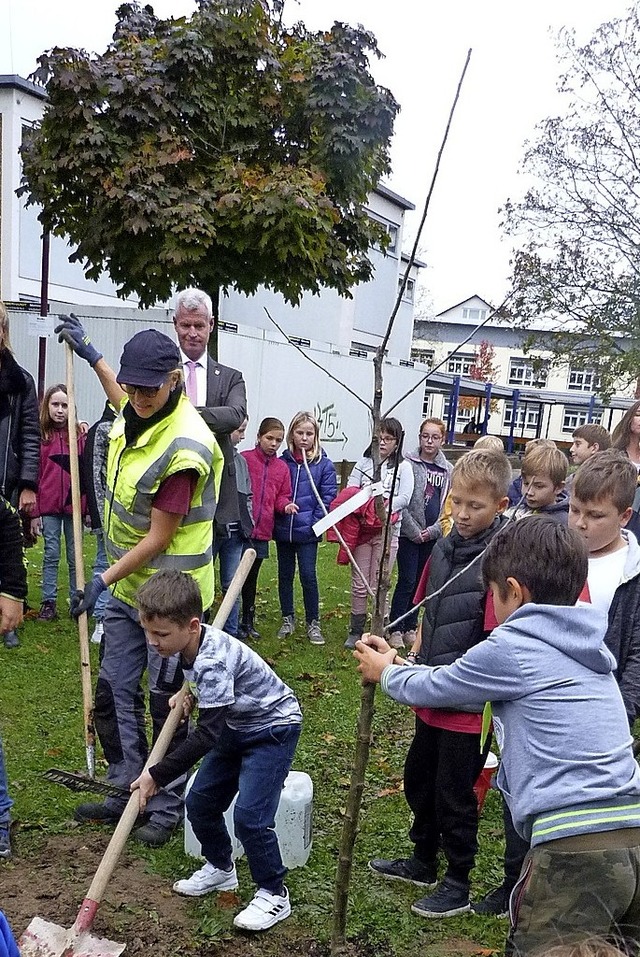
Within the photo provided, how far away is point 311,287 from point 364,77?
254 cm

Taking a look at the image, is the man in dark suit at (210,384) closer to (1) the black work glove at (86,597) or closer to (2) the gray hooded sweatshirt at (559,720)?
(1) the black work glove at (86,597)

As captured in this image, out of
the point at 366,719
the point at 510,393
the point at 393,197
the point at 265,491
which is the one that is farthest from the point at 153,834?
the point at 510,393

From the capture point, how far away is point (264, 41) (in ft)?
31.8

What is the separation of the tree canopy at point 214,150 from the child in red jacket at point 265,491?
2.73 metres

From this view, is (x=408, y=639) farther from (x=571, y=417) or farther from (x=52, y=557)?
(x=571, y=417)

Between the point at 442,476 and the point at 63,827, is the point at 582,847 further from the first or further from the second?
the point at 442,476

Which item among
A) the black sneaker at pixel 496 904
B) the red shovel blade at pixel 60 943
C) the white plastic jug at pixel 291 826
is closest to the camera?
the red shovel blade at pixel 60 943

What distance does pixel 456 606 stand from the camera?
327 cm

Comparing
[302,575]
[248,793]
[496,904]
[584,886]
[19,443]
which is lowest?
[496,904]

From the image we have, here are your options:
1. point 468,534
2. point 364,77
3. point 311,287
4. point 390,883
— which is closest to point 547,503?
point 468,534

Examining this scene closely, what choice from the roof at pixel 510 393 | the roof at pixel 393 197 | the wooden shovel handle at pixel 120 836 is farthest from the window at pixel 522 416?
the wooden shovel handle at pixel 120 836

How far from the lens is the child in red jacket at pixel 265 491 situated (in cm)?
709

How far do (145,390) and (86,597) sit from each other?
39.6 inches

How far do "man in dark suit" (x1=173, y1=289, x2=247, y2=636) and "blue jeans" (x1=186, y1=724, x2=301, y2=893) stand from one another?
77.3 inches
